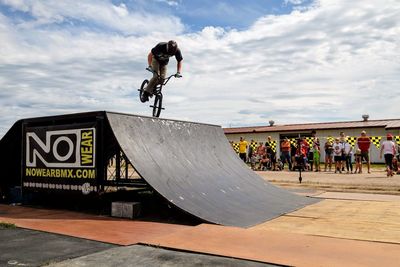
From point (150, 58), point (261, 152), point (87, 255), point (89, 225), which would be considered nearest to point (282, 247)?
point (87, 255)

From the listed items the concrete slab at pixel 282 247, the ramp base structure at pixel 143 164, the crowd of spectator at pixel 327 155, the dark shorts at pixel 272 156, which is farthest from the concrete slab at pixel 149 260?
the dark shorts at pixel 272 156

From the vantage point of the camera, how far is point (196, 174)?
276 inches

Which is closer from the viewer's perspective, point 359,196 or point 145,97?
point 359,196

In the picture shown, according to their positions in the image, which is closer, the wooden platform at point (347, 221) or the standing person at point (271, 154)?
the wooden platform at point (347, 221)

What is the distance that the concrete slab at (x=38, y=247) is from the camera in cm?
371

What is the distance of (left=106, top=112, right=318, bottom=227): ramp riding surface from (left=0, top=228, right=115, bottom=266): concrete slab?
1.54 meters

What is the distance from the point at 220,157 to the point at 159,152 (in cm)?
212

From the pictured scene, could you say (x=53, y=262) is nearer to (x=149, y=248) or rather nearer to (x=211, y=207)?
(x=149, y=248)

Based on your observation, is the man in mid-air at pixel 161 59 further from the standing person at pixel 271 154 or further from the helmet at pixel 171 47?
the standing person at pixel 271 154

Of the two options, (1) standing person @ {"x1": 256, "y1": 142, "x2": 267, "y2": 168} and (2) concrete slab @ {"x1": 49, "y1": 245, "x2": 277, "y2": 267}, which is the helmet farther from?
(1) standing person @ {"x1": 256, "y1": 142, "x2": 267, "y2": 168}

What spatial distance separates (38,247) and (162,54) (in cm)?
542

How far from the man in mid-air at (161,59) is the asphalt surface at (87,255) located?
508 centimetres

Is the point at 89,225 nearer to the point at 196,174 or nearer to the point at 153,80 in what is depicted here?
the point at 196,174

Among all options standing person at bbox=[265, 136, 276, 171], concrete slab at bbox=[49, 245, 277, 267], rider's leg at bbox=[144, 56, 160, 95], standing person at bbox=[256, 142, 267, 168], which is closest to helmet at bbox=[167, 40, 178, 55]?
rider's leg at bbox=[144, 56, 160, 95]
